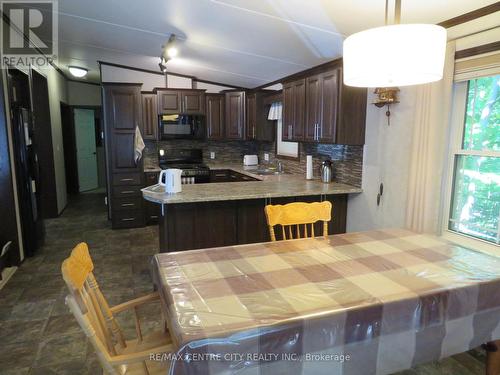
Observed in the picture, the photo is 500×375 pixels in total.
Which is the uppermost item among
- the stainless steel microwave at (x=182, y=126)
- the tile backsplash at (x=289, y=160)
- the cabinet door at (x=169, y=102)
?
the cabinet door at (x=169, y=102)

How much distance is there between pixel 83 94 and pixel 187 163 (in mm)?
3614

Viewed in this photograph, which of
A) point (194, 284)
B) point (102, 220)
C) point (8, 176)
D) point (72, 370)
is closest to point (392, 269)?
point (194, 284)

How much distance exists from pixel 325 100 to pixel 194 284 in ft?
8.33

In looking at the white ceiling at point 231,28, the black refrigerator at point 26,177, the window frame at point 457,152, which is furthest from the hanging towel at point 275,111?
the black refrigerator at point 26,177

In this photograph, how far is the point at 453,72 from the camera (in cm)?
233

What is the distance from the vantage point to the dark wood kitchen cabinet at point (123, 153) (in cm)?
479

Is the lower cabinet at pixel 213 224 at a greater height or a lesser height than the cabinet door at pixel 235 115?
lesser

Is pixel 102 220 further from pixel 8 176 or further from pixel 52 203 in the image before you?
pixel 8 176

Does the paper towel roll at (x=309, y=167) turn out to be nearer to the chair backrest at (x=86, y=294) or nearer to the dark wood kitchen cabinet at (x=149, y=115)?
the dark wood kitchen cabinet at (x=149, y=115)

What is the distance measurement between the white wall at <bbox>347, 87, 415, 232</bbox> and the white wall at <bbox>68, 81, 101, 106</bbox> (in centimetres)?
644

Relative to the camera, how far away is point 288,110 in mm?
4055

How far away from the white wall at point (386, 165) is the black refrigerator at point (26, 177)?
356 centimetres

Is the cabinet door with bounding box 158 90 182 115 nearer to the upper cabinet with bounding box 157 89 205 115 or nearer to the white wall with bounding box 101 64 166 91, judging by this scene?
the upper cabinet with bounding box 157 89 205 115

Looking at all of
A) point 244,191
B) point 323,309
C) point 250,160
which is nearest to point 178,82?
point 250,160
